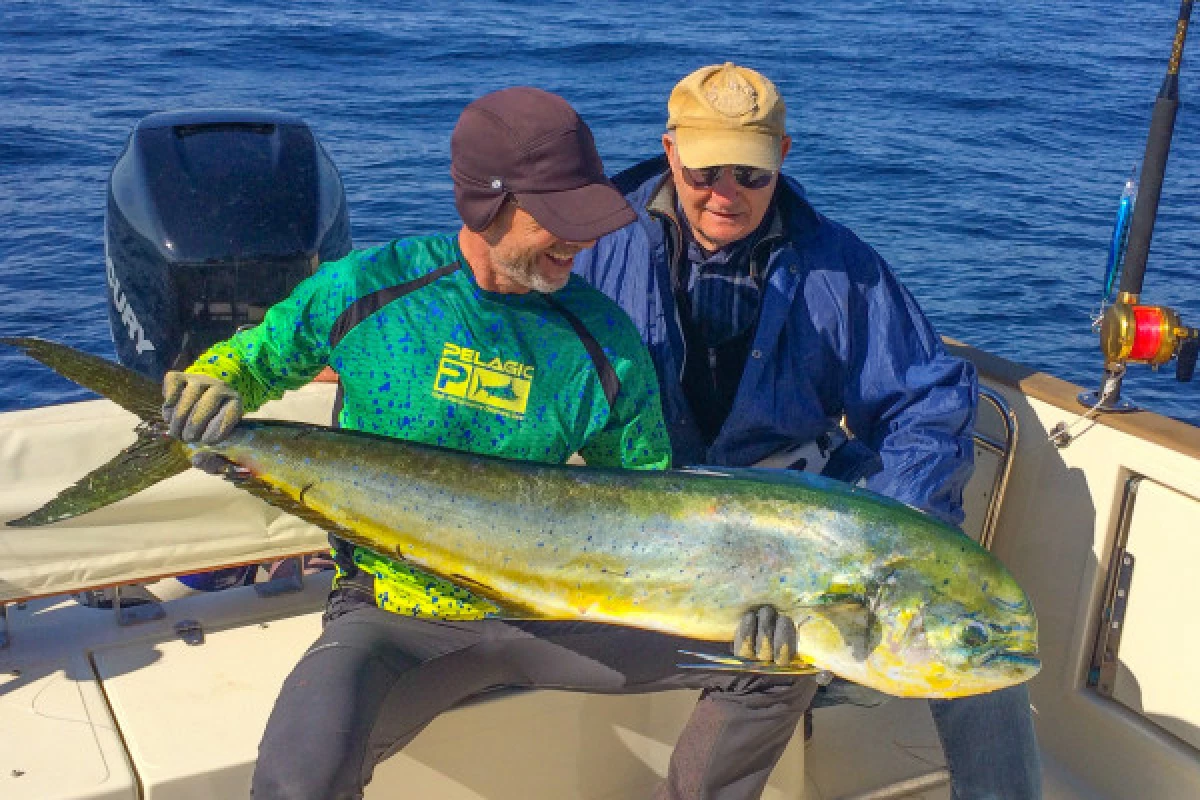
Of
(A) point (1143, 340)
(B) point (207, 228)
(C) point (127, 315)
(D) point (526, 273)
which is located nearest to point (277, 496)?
(D) point (526, 273)

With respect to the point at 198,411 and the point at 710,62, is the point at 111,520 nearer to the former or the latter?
the point at 198,411

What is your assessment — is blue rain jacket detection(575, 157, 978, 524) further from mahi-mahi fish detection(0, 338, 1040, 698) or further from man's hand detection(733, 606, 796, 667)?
man's hand detection(733, 606, 796, 667)

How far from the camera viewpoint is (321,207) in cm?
453

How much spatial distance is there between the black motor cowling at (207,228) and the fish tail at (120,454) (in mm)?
1701

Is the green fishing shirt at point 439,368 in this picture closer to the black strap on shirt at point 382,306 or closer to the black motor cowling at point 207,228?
the black strap on shirt at point 382,306

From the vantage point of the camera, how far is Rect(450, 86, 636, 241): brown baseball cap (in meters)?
2.78

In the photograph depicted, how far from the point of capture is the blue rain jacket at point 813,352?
3.44 m

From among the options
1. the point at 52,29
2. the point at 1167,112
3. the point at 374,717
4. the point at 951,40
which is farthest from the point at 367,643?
the point at 951,40

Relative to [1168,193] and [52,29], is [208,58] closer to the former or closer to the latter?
[52,29]

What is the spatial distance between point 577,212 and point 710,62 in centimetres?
1814

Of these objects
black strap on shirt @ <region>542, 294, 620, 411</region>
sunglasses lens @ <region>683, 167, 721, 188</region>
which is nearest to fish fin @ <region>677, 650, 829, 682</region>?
black strap on shirt @ <region>542, 294, 620, 411</region>

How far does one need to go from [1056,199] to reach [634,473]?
510 inches

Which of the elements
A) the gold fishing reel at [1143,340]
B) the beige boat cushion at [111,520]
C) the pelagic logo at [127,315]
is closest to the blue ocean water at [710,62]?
the pelagic logo at [127,315]

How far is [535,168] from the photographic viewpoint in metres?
2.79
